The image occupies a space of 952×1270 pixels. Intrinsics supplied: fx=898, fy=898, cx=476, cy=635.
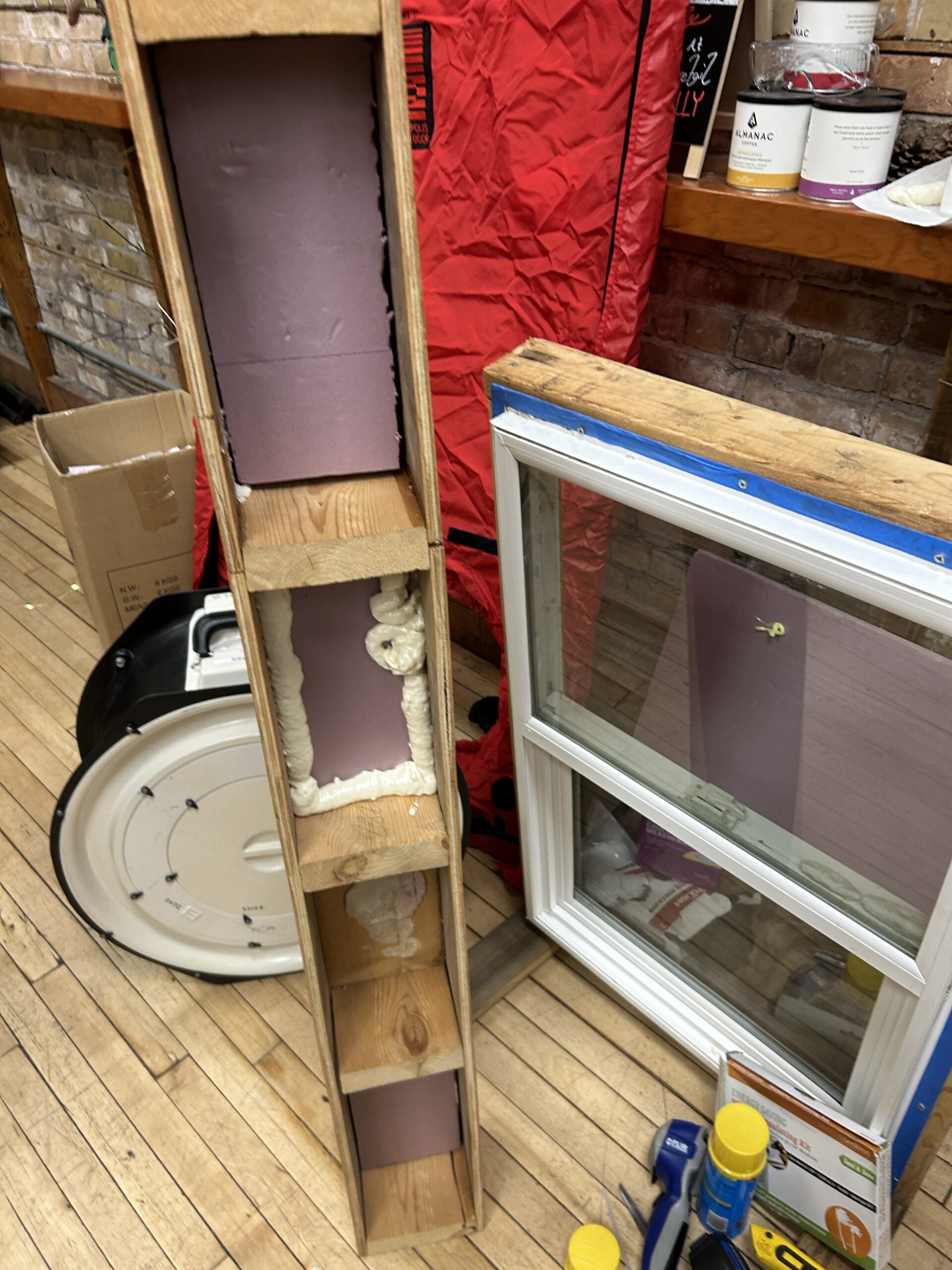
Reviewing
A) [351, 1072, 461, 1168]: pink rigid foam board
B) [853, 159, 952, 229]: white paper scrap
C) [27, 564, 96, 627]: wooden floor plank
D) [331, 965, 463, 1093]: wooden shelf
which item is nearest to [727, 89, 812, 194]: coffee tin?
[853, 159, 952, 229]: white paper scrap

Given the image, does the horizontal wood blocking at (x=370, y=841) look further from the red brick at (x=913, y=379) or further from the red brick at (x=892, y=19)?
the red brick at (x=892, y=19)

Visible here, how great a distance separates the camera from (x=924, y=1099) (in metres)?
1.13

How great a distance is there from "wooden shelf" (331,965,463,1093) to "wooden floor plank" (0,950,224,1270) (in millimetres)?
438

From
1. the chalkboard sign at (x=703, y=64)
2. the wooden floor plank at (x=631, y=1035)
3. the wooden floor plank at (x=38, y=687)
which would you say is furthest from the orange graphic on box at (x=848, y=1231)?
the wooden floor plank at (x=38, y=687)

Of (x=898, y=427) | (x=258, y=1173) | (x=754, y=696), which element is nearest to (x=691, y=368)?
(x=898, y=427)

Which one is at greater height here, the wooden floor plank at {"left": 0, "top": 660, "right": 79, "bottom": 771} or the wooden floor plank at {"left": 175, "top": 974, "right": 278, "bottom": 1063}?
the wooden floor plank at {"left": 0, "top": 660, "right": 79, "bottom": 771}

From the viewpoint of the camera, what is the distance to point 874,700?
1.02 m

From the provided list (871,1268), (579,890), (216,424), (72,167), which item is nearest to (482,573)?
(579,890)

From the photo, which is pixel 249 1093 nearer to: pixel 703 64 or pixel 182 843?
pixel 182 843

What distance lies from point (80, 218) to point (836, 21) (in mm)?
2659

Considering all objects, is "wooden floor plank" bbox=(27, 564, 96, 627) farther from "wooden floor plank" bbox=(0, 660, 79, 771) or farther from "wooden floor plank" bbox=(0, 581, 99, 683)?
"wooden floor plank" bbox=(0, 660, 79, 771)

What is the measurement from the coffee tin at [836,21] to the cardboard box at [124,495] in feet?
5.49

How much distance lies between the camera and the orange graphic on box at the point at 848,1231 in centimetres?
124

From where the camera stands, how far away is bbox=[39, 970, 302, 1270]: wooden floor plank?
1.40m
